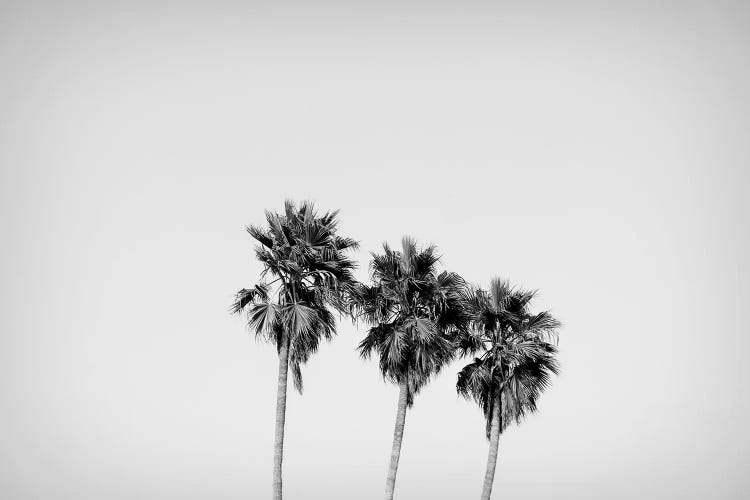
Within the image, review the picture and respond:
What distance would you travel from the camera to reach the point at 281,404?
109ft

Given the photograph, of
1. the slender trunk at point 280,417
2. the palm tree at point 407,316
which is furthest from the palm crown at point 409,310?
the slender trunk at point 280,417

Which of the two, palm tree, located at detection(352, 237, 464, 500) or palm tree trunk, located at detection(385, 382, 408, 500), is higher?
palm tree, located at detection(352, 237, 464, 500)

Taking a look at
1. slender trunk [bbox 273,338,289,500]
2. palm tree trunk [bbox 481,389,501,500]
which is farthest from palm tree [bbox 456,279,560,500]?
slender trunk [bbox 273,338,289,500]

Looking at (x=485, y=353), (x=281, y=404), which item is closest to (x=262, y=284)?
(x=281, y=404)

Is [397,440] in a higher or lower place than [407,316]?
lower

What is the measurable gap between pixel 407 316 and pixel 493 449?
6.27m

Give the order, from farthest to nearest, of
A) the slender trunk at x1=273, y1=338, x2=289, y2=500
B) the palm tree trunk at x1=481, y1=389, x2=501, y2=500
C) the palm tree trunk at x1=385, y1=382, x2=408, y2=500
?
the palm tree trunk at x1=481, y1=389, x2=501, y2=500
the palm tree trunk at x1=385, y1=382, x2=408, y2=500
the slender trunk at x1=273, y1=338, x2=289, y2=500

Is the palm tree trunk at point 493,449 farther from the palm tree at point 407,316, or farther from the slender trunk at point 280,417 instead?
the slender trunk at point 280,417

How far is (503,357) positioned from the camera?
36.5 m

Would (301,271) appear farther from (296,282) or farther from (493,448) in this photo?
(493,448)

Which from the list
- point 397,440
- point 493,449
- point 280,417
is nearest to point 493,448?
point 493,449

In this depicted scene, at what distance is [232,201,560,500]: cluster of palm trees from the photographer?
1330 inches

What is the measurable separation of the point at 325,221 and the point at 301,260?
179cm

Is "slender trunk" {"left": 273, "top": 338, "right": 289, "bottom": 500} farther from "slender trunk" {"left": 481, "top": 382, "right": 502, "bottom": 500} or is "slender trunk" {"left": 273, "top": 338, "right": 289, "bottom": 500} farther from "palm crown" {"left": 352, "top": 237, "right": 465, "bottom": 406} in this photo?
"slender trunk" {"left": 481, "top": 382, "right": 502, "bottom": 500}
